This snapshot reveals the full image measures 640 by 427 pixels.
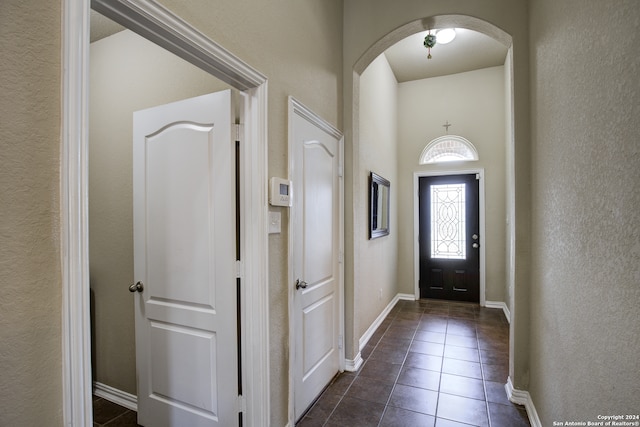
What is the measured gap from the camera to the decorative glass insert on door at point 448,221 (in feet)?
16.4

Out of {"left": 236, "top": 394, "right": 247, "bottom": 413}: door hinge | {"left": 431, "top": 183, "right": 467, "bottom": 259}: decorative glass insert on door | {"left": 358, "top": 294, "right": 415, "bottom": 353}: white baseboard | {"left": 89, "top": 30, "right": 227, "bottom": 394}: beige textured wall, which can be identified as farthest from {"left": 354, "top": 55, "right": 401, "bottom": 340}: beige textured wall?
{"left": 89, "top": 30, "right": 227, "bottom": 394}: beige textured wall

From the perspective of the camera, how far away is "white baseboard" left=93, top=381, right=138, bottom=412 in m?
2.25

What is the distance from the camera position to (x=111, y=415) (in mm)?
2184

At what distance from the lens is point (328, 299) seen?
254 cm

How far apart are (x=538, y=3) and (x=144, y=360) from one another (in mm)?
3392

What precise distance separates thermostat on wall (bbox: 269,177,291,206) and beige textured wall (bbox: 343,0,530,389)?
3.31ft

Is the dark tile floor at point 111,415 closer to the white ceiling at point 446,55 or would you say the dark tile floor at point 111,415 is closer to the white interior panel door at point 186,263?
the white interior panel door at point 186,263

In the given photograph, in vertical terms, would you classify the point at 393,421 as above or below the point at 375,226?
below

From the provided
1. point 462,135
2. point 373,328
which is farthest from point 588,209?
point 462,135

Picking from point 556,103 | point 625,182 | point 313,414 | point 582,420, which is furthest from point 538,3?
point 313,414

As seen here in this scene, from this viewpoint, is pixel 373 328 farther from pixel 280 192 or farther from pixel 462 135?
pixel 462 135

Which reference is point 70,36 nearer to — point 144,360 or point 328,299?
point 144,360

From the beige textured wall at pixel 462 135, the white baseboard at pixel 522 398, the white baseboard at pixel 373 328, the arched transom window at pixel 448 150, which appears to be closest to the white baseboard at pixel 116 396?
the white baseboard at pixel 373 328

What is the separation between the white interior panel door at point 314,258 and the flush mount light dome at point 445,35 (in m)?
2.20
